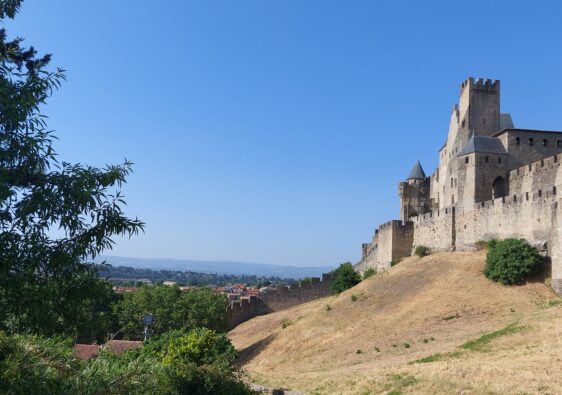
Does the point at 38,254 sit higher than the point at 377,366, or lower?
higher

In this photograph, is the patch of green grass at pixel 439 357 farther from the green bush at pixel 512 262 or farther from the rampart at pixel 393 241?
the rampart at pixel 393 241

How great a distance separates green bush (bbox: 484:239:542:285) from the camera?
30.5 m

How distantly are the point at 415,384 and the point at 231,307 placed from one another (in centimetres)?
3472

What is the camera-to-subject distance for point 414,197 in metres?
56.6

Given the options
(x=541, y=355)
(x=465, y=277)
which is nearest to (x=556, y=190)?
(x=465, y=277)

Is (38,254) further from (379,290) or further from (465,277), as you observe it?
(379,290)

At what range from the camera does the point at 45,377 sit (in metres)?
8.09

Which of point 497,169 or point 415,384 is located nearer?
point 415,384

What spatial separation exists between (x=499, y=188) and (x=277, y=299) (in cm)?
2356

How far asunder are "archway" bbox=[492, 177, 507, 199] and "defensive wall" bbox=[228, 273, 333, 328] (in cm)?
1986

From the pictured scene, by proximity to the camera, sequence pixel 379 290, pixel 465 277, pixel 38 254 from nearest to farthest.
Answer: pixel 38 254
pixel 465 277
pixel 379 290

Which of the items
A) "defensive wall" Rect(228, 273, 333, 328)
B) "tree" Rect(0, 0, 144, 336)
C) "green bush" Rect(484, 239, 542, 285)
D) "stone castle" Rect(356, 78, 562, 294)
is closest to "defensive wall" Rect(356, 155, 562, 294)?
"stone castle" Rect(356, 78, 562, 294)

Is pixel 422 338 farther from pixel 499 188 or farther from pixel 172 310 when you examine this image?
pixel 172 310

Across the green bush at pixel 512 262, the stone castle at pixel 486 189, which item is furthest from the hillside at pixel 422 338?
the stone castle at pixel 486 189
